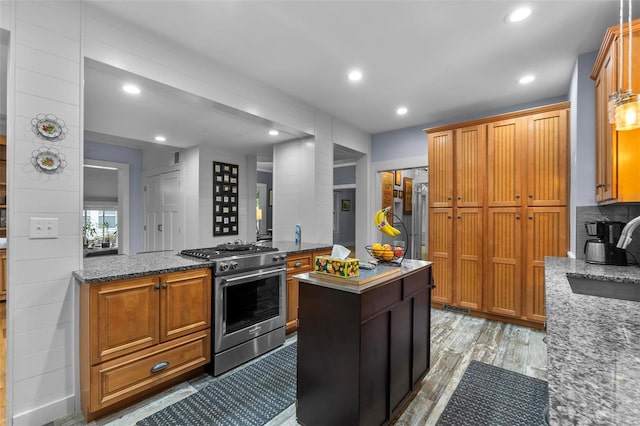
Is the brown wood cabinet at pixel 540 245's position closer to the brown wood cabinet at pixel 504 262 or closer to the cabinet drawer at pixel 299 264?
the brown wood cabinet at pixel 504 262

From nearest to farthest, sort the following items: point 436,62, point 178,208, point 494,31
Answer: point 494,31 < point 436,62 < point 178,208

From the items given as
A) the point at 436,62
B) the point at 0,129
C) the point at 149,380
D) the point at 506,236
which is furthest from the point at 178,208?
the point at 506,236

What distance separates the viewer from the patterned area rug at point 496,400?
1886 millimetres

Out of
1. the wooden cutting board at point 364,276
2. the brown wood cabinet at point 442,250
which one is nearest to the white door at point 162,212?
the brown wood cabinet at point 442,250

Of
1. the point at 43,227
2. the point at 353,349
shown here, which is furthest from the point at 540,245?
the point at 43,227

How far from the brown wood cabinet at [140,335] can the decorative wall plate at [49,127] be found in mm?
960

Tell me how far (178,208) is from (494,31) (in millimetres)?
5137

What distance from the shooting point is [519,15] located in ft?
6.97

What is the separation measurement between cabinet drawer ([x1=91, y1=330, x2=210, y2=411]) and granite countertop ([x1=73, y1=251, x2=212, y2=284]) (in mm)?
530

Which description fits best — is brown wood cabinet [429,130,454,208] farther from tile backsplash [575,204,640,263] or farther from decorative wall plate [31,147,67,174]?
decorative wall plate [31,147,67,174]

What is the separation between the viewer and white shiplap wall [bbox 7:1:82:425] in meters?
1.76

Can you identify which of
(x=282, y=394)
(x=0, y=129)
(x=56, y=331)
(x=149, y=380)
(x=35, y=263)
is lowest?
(x=282, y=394)

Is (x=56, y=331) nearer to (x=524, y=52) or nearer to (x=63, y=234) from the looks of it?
(x=63, y=234)

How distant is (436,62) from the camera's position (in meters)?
2.79
